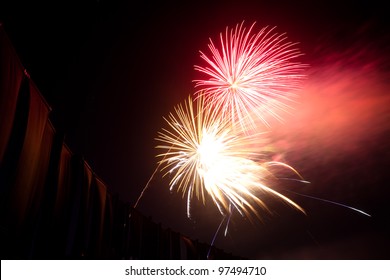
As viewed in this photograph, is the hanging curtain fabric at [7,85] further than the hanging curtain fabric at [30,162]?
No

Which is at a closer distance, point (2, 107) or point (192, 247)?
point (2, 107)

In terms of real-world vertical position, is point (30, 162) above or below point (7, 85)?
below

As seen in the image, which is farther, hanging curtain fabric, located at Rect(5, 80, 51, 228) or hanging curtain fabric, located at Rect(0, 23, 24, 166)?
hanging curtain fabric, located at Rect(5, 80, 51, 228)

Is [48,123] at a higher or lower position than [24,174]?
higher

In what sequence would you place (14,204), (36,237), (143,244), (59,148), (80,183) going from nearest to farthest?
1. (14,204)
2. (36,237)
3. (59,148)
4. (80,183)
5. (143,244)

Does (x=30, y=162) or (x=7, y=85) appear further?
(x=30, y=162)

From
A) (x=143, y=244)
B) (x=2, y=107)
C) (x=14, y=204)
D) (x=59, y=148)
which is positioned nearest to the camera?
(x=2, y=107)

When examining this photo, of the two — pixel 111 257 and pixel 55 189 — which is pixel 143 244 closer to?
pixel 111 257
